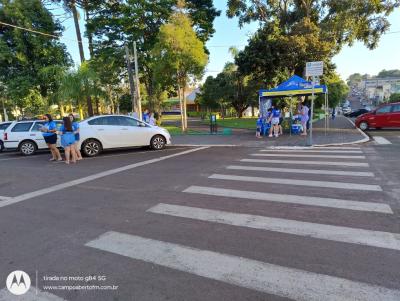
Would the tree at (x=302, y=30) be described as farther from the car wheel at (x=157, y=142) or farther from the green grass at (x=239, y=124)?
the car wheel at (x=157, y=142)

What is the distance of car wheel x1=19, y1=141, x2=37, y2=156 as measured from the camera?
45.2ft

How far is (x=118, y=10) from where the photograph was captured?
27.3 meters

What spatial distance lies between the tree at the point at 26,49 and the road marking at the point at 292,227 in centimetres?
2522

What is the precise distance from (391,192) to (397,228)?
186 centimetres

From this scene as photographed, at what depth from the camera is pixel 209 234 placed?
415 centimetres

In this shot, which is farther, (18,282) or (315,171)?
(315,171)

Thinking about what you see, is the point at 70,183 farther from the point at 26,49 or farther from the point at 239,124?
the point at 26,49

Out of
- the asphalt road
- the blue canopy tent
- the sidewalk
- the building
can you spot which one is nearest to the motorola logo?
the asphalt road

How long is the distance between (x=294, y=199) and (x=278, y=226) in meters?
1.32

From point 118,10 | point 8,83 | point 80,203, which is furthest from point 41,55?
point 80,203

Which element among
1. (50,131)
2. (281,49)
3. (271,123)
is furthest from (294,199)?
(281,49)

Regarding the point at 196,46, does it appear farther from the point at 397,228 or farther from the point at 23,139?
the point at 397,228

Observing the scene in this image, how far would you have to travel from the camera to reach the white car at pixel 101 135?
11992mm

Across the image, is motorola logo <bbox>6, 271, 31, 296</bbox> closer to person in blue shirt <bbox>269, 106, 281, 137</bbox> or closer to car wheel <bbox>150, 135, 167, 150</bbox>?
car wheel <bbox>150, 135, 167, 150</bbox>
